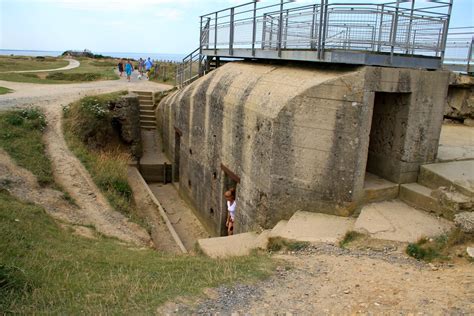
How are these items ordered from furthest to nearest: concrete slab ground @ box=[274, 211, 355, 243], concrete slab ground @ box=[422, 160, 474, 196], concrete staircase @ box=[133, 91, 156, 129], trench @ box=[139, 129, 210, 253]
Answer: concrete staircase @ box=[133, 91, 156, 129] < trench @ box=[139, 129, 210, 253] < concrete slab ground @ box=[422, 160, 474, 196] < concrete slab ground @ box=[274, 211, 355, 243]

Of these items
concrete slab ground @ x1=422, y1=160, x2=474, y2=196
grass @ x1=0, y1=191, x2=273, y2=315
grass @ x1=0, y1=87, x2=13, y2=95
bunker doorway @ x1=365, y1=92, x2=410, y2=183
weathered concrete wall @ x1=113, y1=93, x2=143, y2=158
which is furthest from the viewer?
grass @ x1=0, y1=87, x2=13, y2=95

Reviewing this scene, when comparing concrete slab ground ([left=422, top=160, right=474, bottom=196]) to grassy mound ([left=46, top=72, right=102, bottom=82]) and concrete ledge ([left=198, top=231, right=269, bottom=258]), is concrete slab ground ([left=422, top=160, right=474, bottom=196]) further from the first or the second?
grassy mound ([left=46, top=72, right=102, bottom=82])

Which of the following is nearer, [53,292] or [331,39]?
[53,292]

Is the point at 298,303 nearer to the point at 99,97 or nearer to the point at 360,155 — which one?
the point at 360,155

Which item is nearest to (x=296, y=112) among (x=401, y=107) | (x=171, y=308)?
(x=401, y=107)

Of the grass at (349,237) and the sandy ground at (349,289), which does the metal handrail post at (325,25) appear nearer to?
the grass at (349,237)

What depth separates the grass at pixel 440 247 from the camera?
622 cm

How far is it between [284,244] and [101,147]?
907 cm

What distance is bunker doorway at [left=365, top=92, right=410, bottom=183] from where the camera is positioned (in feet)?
27.7

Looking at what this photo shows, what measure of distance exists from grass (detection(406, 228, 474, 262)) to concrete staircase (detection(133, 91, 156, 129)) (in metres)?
13.7

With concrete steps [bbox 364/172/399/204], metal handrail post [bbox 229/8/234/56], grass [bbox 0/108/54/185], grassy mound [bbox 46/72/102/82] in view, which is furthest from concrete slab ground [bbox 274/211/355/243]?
grassy mound [bbox 46/72/102/82]

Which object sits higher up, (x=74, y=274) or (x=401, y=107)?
(x=401, y=107)

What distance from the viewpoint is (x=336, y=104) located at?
7.68m

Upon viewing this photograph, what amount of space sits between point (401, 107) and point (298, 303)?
4.99 metres
